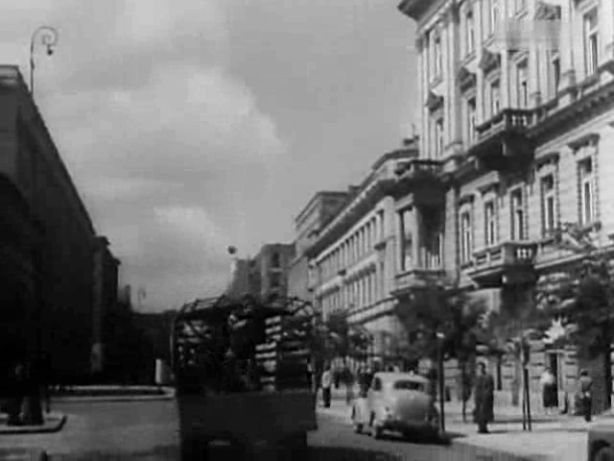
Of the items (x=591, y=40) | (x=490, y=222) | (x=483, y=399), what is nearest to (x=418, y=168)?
(x=483, y=399)

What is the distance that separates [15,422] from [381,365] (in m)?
5.02

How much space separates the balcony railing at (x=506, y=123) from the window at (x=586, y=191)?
55.1 inches

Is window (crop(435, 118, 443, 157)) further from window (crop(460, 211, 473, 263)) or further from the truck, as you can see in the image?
the truck

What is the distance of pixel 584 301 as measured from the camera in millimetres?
22859

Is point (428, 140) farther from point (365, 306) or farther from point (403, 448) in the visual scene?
point (403, 448)

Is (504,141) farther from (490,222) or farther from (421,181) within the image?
(421,181)

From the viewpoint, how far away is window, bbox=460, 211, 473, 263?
21.4 metres

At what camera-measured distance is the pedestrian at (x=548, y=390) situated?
25797 millimetres

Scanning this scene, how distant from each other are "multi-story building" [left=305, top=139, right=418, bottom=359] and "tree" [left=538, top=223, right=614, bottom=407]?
4.44m

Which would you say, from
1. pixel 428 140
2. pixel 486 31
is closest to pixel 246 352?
pixel 428 140

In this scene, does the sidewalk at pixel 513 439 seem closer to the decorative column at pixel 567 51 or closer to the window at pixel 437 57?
the window at pixel 437 57

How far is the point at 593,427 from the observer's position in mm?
14648

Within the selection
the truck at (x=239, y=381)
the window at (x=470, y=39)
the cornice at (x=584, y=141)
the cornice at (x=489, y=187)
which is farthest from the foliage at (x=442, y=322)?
the cornice at (x=584, y=141)

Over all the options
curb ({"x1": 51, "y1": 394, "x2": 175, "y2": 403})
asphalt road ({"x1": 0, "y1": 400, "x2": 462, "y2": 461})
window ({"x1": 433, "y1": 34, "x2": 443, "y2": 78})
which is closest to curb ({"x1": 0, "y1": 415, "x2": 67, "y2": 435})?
asphalt road ({"x1": 0, "y1": 400, "x2": 462, "y2": 461})
